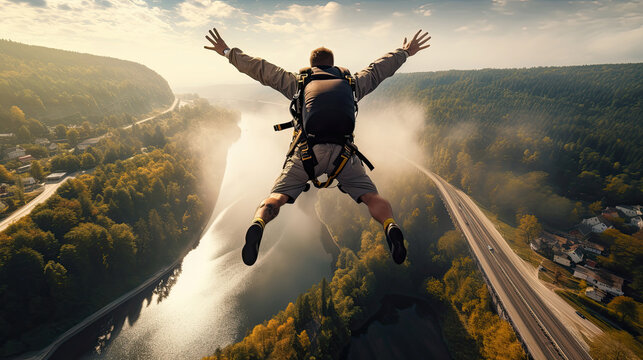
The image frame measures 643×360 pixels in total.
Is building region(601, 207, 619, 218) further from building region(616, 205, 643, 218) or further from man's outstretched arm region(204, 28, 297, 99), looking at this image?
man's outstretched arm region(204, 28, 297, 99)

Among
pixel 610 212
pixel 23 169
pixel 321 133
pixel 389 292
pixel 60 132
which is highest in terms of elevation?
pixel 321 133

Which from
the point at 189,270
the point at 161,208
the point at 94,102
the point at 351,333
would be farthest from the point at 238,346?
the point at 94,102

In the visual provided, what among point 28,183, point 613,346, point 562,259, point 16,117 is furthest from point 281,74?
point 16,117

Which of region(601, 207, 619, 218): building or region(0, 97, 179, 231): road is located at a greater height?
region(0, 97, 179, 231): road

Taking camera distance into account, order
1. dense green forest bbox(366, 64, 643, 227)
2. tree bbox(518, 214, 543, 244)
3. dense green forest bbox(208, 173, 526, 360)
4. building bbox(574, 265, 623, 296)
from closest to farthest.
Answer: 1. dense green forest bbox(208, 173, 526, 360)
2. building bbox(574, 265, 623, 296)
3. tree bbox(518, 214, 543, 244)
4. dense green forest bbox(366, 64, 643, 227)

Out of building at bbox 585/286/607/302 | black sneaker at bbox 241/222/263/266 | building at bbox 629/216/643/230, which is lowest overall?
building at bbox 585/286/607/302

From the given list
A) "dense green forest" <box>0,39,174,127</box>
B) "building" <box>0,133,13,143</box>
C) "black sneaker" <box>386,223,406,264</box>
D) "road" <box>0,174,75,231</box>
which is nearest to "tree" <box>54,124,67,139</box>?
"building" <box>0,133,13,143</box>

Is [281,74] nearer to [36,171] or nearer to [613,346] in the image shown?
[613,346]

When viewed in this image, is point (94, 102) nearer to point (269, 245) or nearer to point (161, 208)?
point (161, 208)
